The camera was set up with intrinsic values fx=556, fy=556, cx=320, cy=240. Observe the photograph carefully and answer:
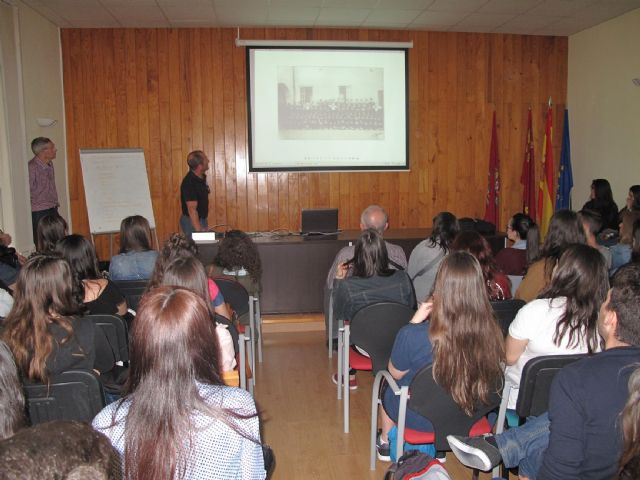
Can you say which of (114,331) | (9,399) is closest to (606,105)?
(114,331)

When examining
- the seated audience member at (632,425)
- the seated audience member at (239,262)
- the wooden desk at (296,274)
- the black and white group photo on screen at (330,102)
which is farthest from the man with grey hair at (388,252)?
the black and white group photo on screen at (330,102)

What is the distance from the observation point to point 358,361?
3252mm

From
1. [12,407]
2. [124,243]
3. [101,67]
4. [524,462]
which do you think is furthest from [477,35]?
[12,407]

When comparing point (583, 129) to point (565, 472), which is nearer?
point (565, 472)

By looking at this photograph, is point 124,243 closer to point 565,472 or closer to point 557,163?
point 565,472

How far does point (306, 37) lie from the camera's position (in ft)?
22.4

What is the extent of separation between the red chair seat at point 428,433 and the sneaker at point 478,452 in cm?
33

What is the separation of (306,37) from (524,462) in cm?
593

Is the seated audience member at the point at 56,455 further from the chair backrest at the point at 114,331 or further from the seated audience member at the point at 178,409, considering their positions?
the chair backrest at the point at 114,331

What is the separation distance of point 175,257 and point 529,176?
5.79 metres

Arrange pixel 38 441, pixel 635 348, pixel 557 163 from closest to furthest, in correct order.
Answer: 1. pixel 38 441
2. pixel 635 348
3. pixel 557 163

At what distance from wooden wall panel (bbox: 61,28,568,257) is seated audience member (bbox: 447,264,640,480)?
5.61 meters

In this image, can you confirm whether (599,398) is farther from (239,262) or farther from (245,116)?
(245,116)

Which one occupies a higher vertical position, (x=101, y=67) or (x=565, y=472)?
(x=101, y=67)
